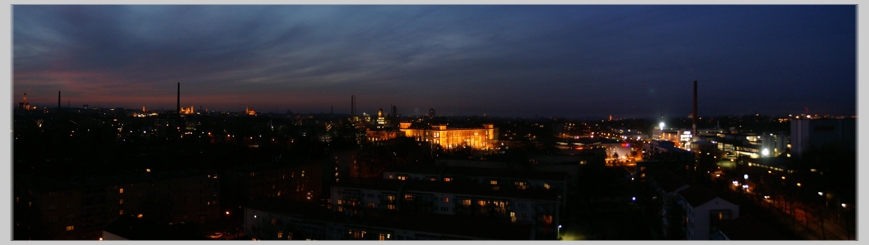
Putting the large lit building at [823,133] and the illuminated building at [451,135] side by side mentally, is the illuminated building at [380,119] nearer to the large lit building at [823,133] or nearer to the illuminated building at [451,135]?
the illuminated building at [451,135]

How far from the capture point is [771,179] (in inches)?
275

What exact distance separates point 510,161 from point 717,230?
15.8 feet

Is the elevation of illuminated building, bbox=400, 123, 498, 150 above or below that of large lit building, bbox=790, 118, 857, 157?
below

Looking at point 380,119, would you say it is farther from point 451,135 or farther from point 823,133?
point 823,133

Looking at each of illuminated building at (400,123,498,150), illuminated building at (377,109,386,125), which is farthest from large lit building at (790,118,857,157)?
illuminated building at (377,109,386,125)

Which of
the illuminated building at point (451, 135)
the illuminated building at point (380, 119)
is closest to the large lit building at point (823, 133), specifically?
the illuminated building at point (451, 135)

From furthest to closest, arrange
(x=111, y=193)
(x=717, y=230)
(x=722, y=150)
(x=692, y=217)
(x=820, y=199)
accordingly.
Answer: (x=722, y=150)
(x=820, y=199)
(x=111, y=193)
(x=692, y=217)
(x=717, y=230)

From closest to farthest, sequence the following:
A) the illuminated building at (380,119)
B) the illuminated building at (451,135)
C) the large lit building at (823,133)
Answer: the large lit building at (823,133) → the illuminated building at (451,135) → the illuminated building at (380,119)

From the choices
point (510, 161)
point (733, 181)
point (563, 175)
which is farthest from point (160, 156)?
point (733, 181)

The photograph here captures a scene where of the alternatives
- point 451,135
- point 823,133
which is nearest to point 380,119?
point 451,135

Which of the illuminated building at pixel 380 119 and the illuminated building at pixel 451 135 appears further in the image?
the illuminated building at pixel 380 119

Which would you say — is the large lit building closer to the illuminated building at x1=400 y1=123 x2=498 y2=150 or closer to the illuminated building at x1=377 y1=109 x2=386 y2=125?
the illuminated building at x1=400 y1=123 x2=498 y2=150

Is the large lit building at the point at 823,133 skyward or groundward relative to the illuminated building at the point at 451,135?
skyward

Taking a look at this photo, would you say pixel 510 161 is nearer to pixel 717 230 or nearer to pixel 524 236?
pixel 717 230
